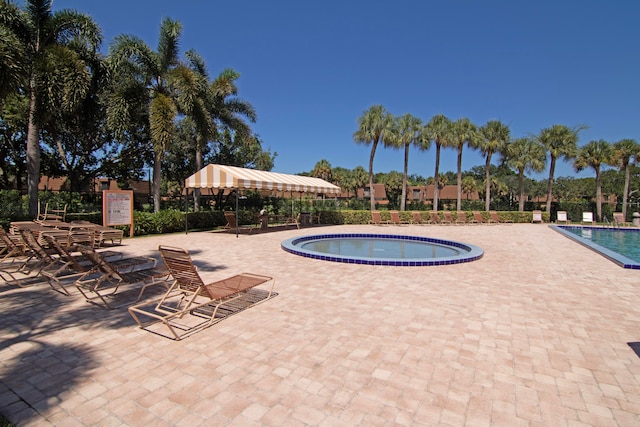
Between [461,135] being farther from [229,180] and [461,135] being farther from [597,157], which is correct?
[229,180]

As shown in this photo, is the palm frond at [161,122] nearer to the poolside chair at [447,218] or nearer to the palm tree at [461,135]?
the poolside chair at [447,218]

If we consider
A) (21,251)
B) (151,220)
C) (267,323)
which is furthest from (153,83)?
(267,323)

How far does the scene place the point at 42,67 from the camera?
1223 cm

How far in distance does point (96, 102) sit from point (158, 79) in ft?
11.4

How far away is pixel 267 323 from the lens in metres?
4.47

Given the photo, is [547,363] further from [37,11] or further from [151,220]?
[37,11]

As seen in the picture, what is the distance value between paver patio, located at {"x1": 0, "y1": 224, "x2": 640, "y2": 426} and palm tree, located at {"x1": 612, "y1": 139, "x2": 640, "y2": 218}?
89.3 feet

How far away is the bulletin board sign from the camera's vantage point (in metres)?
11.7

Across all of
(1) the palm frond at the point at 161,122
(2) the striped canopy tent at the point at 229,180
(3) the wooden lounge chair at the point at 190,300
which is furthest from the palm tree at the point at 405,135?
(3) the wooden lounge chair at the point at 190,300

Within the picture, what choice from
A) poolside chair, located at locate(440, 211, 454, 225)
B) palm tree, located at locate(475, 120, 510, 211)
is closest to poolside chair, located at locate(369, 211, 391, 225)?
poolside chair, located at locate(440, 211, 454, 225)

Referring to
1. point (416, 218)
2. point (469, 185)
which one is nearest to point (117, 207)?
point (416, 218)

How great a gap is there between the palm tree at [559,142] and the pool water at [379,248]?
19589 millimetres

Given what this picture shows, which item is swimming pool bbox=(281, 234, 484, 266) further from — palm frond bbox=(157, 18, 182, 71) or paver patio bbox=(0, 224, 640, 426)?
palm frond bbox=(157, 18, 182, 71)

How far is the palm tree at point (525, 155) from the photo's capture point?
2784 centimetres
